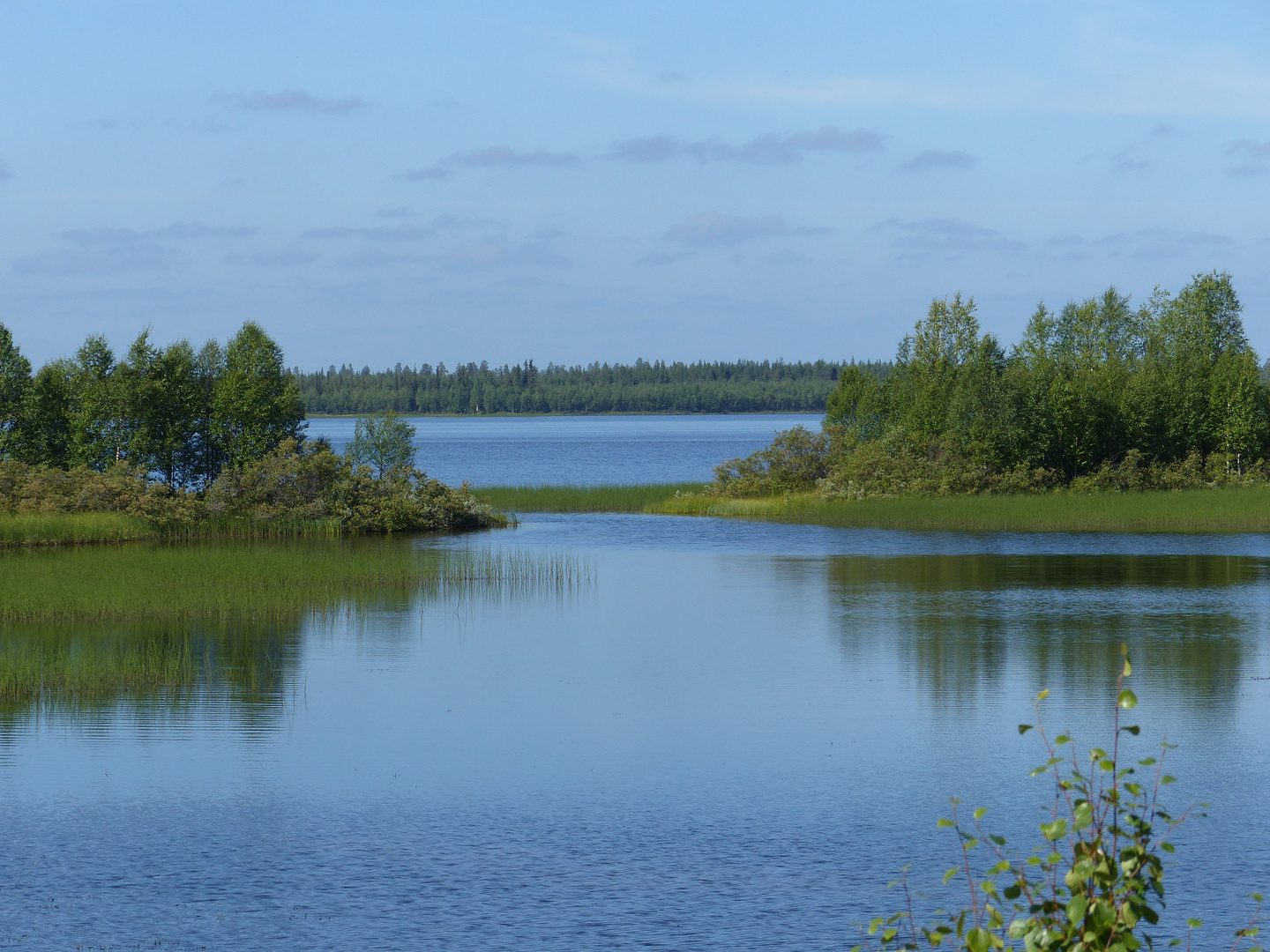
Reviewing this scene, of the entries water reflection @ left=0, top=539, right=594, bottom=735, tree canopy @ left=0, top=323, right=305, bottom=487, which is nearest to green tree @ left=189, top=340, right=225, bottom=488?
tree canopy @ left=0, top=323, right=305, bottom=487

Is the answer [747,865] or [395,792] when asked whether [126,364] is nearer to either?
[395,792]

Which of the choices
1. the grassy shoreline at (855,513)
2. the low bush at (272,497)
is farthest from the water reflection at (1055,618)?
the low bush at (272,497)

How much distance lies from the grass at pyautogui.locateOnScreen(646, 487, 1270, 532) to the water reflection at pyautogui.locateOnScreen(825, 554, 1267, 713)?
37.1 ft

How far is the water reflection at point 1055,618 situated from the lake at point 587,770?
5.5 inches

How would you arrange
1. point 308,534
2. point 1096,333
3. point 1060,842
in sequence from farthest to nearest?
point 1096,333 → point 308,534 → point 1060,842

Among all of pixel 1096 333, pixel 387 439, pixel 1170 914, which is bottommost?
pixel 1170 914

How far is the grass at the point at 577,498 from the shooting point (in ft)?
209

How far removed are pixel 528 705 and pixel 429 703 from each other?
135 cm

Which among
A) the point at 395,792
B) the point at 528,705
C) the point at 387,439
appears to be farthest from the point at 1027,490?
the point at 395,792

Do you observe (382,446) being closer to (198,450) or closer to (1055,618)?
(198,450)

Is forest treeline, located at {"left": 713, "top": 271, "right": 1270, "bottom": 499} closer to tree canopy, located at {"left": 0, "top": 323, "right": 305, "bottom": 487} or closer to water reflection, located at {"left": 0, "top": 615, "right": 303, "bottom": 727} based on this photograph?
tree canopy, located at {"left": 0, "top": 323, "right": 305, "bottom": 487}

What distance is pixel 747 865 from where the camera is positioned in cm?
1119

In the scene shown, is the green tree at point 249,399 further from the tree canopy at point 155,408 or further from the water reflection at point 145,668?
the water reflection at point 145,668

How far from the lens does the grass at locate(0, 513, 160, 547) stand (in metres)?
41.9
